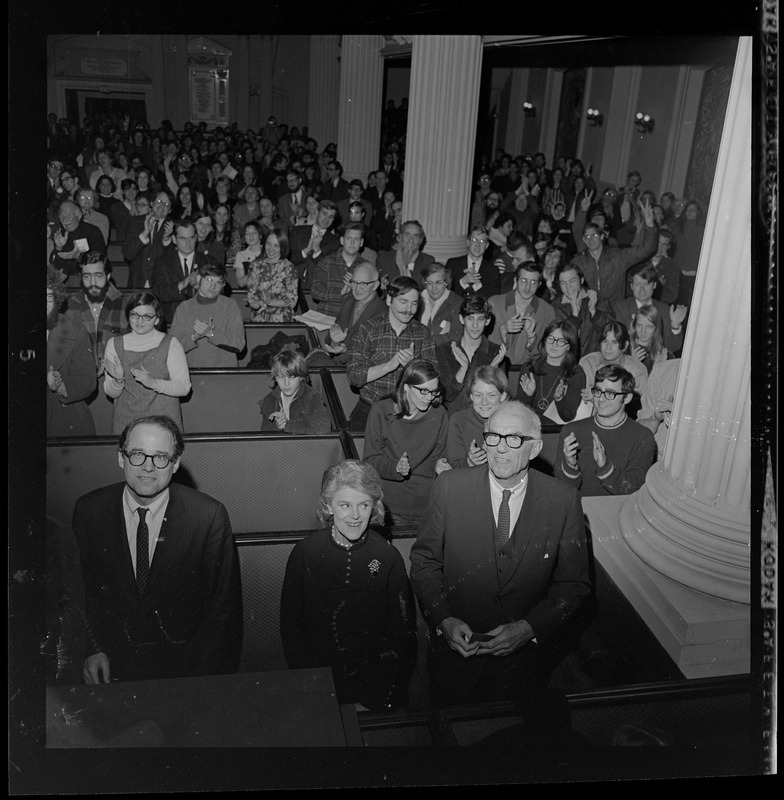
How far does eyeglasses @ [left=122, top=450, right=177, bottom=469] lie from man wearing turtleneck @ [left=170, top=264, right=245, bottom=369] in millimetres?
2445

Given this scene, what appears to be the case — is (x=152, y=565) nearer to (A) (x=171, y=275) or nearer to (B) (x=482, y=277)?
(A) (x=171, y=275)

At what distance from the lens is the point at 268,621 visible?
362 cm

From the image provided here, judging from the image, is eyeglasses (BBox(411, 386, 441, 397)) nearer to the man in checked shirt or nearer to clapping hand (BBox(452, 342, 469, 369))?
the man in checked shirt

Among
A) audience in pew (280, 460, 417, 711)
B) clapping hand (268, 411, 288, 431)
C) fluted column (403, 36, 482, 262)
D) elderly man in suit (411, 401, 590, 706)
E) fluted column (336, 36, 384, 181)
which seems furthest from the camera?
fluted column (336, 36, 384, 181)

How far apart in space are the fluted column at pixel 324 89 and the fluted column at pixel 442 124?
13996mm

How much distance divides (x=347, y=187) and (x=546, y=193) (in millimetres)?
3956

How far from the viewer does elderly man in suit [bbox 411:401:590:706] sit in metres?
3.16

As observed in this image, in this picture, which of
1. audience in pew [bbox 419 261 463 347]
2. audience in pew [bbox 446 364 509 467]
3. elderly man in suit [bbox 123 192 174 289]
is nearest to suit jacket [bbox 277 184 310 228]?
elderly man in suit [bbox 123 192 174 289]

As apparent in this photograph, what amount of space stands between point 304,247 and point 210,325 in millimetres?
2750

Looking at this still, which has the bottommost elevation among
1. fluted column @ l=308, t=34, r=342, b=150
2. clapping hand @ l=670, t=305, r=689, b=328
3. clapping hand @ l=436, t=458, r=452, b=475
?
clapping hand @ l=436, t=458, r=452, b=475

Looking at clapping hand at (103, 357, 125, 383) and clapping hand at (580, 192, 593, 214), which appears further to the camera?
clapping hand at (580, 192, 593, 214)

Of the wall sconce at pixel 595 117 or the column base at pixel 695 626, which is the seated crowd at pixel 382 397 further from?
the wall sconce at pixel 595 117

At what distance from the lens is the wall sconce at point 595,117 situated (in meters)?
17.4

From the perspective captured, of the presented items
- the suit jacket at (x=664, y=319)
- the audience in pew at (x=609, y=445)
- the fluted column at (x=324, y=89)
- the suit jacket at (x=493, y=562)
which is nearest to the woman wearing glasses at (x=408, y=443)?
the audience in pew at (x=609, y=445)
